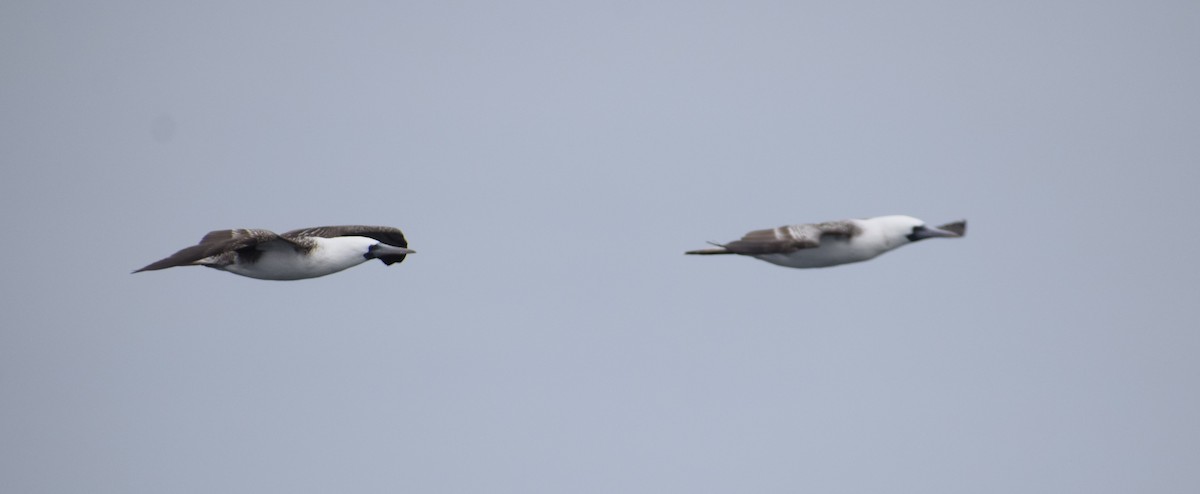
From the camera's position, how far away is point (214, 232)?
1603 inches

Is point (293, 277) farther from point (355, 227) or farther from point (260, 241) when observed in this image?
point (355, 227)

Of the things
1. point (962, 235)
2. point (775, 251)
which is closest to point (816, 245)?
point (775, 251)

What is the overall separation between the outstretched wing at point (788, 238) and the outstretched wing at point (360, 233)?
10603 millimetres

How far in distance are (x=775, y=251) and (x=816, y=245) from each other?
81cm

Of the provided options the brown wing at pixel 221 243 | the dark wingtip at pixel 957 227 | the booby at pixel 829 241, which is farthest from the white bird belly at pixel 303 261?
the dark wingtip at pixel 957 227

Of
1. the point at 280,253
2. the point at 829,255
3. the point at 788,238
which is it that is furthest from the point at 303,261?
the point at 829,255

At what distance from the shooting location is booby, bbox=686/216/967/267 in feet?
123

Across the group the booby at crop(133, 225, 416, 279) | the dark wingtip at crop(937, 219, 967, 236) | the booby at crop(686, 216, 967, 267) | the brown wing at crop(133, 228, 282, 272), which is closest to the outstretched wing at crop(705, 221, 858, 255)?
the booby at crop(686, 216, 967, 267)

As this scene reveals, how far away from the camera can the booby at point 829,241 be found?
37.5 meters

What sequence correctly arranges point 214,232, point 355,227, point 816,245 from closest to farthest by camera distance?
point 816,245 → point 214,232 → point 355,227

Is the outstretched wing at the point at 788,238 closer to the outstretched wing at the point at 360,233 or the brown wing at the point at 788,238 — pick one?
the brown wing at the point at 788,238

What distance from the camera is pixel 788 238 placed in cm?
3753

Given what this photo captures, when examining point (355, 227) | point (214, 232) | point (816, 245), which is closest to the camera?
point (816, 245)

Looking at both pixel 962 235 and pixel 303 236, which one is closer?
pixel 962 235
